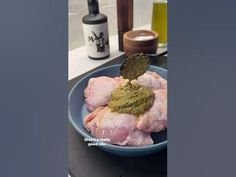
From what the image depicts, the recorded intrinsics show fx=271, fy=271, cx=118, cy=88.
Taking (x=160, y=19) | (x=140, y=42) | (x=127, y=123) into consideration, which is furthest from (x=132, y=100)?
(x=160, y=19)

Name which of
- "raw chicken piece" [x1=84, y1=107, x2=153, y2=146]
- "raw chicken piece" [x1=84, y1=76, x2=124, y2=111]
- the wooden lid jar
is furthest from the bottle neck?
"raw chicken piece" [x1=84, y1=107, x2=153, y2=146]

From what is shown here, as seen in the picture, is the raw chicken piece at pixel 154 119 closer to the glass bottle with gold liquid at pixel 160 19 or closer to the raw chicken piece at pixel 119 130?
the raw chicken piece at pixel 119 130

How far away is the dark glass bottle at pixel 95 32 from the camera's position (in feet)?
2.44

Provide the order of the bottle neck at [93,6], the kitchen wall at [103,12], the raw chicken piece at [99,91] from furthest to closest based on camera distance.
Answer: the kitchen wall at [103,12] → the bottle neck at [93,6] → the raw chicken piece at [99,91]

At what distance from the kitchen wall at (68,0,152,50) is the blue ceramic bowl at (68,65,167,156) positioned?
28 centimetres

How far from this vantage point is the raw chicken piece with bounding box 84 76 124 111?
0.54m

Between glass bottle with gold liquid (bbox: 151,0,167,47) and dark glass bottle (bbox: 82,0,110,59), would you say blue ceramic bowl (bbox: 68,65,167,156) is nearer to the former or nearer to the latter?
dark glass bottle (bbox: 82,0,110,59)

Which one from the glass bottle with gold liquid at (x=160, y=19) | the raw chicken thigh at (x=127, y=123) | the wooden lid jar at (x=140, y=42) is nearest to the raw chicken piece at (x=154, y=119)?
the raw chicken thigh at (x=127, y=123)

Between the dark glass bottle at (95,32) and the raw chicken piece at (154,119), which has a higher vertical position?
the dark glass bottle at (95,32)

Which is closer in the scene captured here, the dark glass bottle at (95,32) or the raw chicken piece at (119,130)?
the raw chicken piece at (119,130)

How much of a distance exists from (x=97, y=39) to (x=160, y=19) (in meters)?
0.23

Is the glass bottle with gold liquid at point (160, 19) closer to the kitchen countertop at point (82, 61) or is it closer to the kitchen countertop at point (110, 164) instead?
the kitchen countertop at point (82, 61)

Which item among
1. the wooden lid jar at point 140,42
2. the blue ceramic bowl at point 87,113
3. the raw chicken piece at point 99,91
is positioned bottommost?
the blue ceramic bowl at point 87,113

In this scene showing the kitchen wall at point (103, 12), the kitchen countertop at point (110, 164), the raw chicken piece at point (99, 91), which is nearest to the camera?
the kitchen countertop at point (110, 164)
